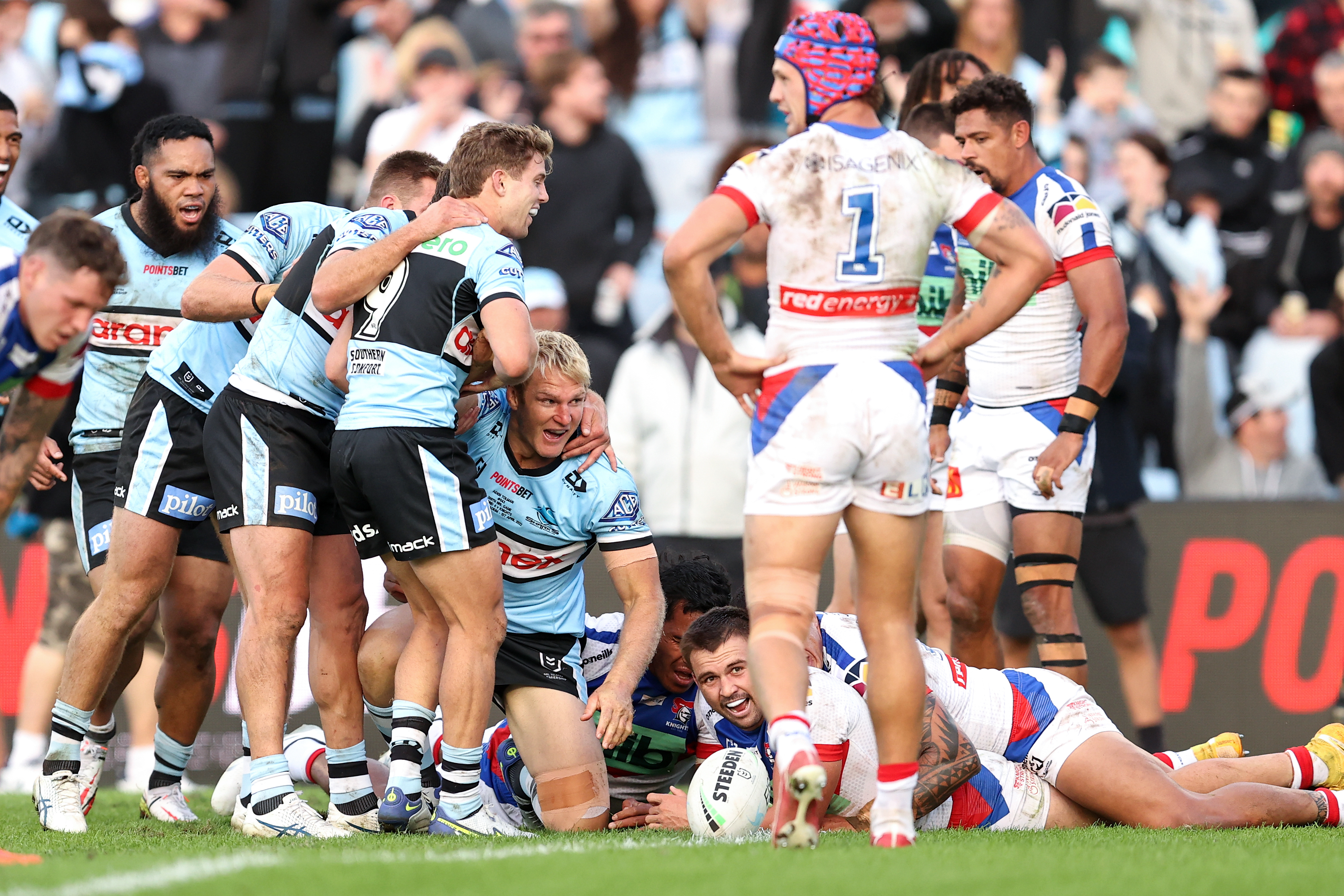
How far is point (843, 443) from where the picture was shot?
4246mm

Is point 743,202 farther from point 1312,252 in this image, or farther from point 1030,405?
point 1312,252

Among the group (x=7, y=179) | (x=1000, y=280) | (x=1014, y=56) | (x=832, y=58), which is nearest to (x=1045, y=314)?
(x=1000, y=280)

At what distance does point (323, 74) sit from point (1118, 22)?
250 inches

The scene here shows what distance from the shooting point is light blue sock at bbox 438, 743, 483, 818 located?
5.27 meters

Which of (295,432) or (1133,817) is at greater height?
(295,432)

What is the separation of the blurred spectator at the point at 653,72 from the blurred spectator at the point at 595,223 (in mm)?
574

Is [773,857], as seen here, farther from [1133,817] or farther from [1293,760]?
[1293,760]

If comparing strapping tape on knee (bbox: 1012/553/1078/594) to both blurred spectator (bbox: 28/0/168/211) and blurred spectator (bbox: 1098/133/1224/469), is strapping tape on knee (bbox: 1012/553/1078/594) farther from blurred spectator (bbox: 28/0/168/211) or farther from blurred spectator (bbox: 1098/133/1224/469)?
blurred spectator (bbox: 28/0/168/211)

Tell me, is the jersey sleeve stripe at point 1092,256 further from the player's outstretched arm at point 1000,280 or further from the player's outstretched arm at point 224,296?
the player's outstretched arm at point 224,296

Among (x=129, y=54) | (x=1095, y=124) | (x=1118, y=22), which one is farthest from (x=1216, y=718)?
(x=129, y=54)

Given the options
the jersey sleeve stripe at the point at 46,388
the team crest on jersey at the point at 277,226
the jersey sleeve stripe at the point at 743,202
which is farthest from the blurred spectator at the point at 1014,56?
the jersey sleeve stripe at the point at 46,388

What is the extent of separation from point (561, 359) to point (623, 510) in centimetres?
66

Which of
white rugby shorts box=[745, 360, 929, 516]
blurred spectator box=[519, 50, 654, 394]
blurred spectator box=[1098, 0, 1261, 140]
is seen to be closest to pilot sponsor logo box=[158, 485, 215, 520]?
white rugby shorts box=[745, 360, 929, 516]

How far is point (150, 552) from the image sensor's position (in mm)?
5777
